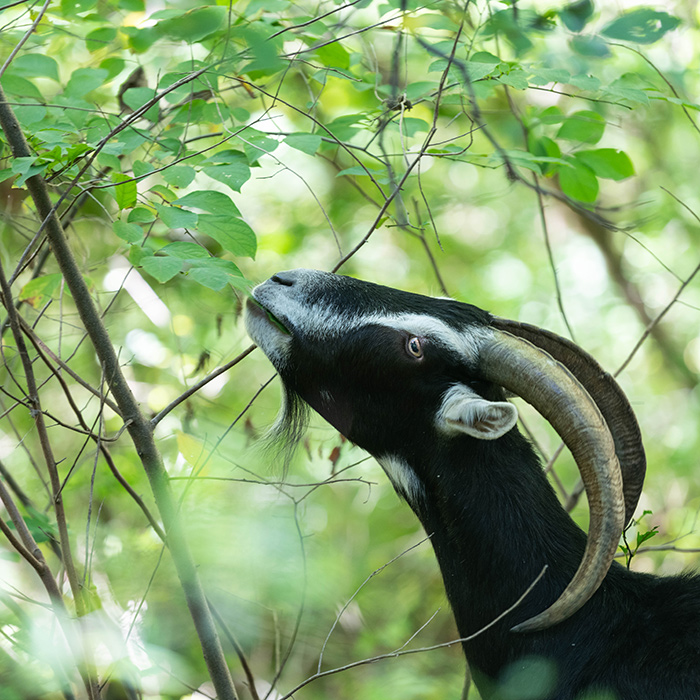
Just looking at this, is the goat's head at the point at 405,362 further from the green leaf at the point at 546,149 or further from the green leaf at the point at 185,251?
the green leaf at the point at 546,149

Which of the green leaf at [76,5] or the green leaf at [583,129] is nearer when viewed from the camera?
the green leaf at [76,5]

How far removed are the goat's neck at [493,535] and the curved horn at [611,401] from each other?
39cm

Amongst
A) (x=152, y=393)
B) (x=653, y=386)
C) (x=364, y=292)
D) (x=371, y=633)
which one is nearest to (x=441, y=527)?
(x=364, y=292)

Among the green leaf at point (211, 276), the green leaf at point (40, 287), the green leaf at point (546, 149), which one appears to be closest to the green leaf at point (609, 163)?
the green leaf at point (546, 149)

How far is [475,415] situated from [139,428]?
1383 millimetres

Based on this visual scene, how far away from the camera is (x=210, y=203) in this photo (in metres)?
2.91

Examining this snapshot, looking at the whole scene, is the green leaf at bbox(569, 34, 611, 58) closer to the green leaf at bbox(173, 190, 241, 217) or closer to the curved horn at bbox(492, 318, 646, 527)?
the curved horn at bbox(492, 318, 646, 527)

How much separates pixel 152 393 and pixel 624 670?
4740 millimetres

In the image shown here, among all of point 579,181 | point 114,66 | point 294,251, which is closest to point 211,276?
point 114,66

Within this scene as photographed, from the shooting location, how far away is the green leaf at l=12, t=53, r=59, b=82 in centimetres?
355

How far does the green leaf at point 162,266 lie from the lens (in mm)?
2574

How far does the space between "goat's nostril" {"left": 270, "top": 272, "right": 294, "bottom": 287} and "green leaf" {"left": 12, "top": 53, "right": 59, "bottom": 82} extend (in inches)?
60.0

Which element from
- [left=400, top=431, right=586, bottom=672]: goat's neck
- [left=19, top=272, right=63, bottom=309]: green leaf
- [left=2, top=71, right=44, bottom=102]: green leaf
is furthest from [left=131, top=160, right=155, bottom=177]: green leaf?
[left=400, top=431, right=586, bottom=672]: goat's neck

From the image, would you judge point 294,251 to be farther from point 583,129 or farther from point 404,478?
point 404,478
